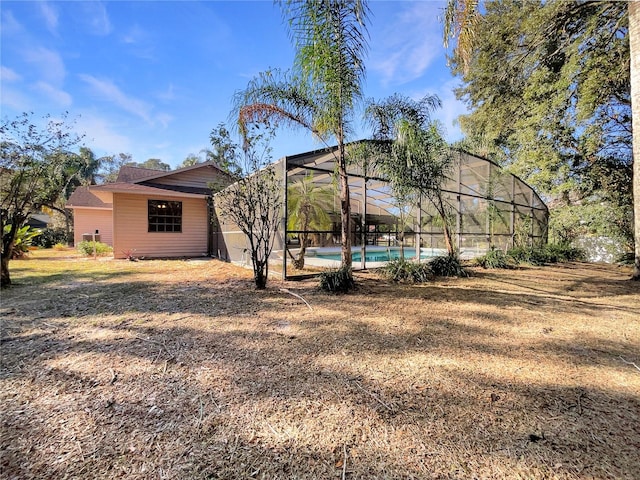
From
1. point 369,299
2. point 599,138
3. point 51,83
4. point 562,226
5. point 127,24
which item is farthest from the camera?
point 562,226

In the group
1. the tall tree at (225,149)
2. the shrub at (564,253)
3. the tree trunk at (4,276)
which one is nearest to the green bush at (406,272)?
the tall tree at (225,149)

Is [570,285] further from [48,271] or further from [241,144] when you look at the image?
[48,271]

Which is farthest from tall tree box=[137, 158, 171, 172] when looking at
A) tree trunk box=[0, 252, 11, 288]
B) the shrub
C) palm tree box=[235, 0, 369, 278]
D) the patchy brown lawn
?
the shrub

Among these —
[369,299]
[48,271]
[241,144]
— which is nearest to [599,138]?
[369,299]

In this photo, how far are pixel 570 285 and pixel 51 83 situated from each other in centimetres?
1415

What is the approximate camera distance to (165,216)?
36.1 feet

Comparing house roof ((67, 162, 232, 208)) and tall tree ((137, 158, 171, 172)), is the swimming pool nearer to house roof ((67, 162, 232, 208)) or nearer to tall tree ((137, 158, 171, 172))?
house roof ((67, 162, 232, 208))

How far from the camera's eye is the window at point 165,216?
35.3 feet

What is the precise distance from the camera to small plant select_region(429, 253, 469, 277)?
740cm

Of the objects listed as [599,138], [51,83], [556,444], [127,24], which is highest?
[127,24]

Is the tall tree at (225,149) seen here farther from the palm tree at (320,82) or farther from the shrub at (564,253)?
the shrub at (564,253)

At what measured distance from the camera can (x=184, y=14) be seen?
6.35 meters

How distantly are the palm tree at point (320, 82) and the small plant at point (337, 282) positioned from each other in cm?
23

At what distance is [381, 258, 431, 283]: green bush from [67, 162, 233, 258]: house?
254 inches
